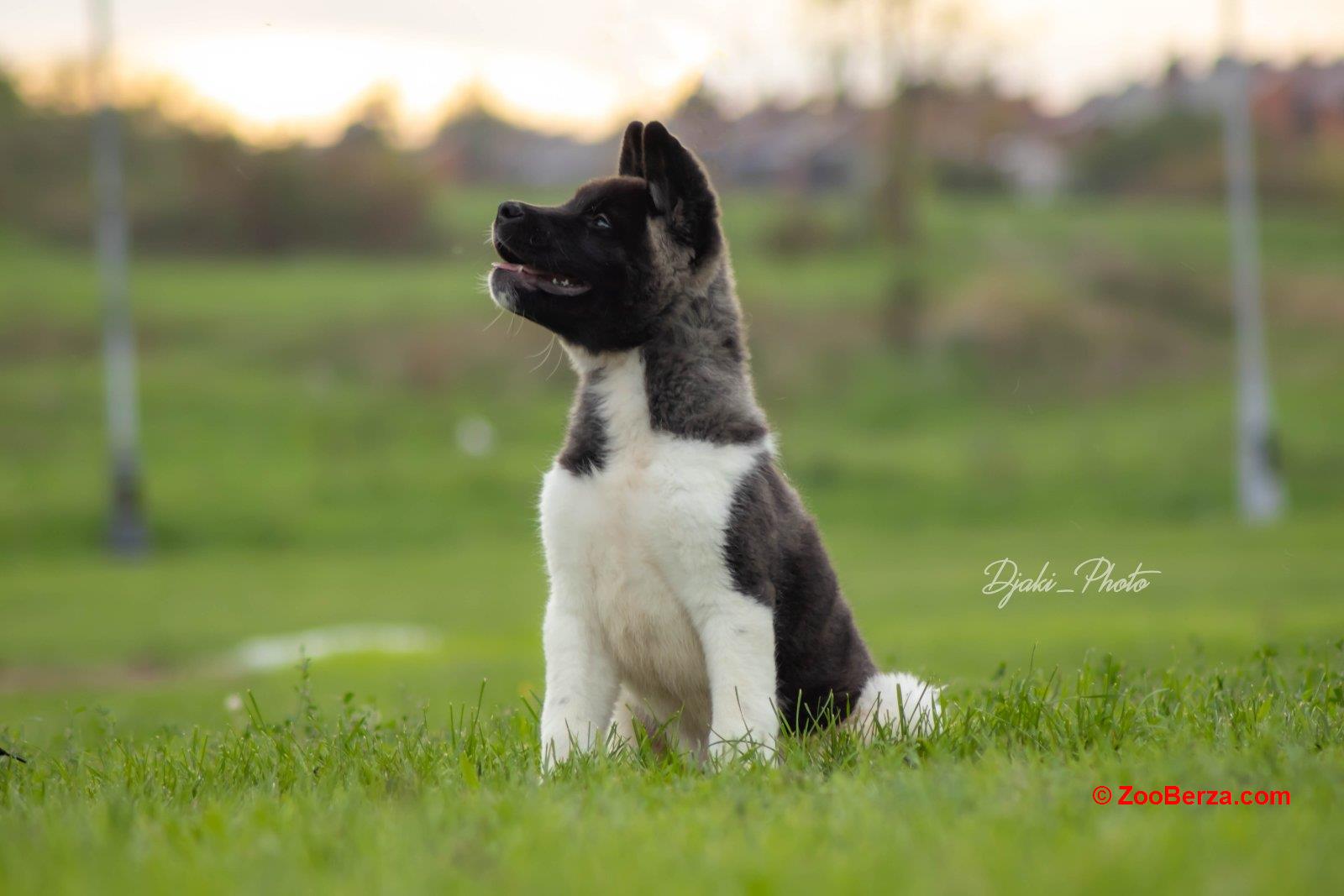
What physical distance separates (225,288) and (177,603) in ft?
71.9

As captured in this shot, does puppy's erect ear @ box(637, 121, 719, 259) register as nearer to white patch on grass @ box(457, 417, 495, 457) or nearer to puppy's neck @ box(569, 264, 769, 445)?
puppy's neck @ box(569, 264, 769, 445)

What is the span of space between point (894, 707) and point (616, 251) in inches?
74.6

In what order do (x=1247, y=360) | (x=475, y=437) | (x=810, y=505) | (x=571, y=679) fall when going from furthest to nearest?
(x=475, y=437), (x=1247, y=360), (x=810, y=505), (x=571, y=679)

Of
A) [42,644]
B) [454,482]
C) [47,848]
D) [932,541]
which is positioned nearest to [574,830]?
[47,848]

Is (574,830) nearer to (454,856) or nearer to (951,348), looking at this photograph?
(454,856)

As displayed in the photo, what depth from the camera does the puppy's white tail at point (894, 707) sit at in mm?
4770

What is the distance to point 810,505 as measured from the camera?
1025cm

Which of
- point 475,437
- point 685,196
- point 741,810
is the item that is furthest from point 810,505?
point 475,437

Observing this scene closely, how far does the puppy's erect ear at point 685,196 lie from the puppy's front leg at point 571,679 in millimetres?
1343

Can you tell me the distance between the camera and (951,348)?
3388cm

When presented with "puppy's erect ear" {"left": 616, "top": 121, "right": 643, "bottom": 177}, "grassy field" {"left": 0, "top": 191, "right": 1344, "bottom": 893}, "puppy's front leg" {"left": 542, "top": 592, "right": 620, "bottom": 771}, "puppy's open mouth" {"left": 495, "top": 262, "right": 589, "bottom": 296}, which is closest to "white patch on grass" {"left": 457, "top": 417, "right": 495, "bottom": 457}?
"grassy field" {"left": 0, "top": 191, "right": 1344, "bottom": 893}

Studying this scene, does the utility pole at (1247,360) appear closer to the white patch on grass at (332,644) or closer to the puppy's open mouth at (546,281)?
the white patch on grass at (332,644)

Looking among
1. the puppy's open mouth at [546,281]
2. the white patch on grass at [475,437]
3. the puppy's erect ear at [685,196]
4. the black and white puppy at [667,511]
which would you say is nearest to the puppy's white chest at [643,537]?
the black and white puppy at [667,511]

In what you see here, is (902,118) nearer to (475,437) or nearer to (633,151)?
(475,437)
